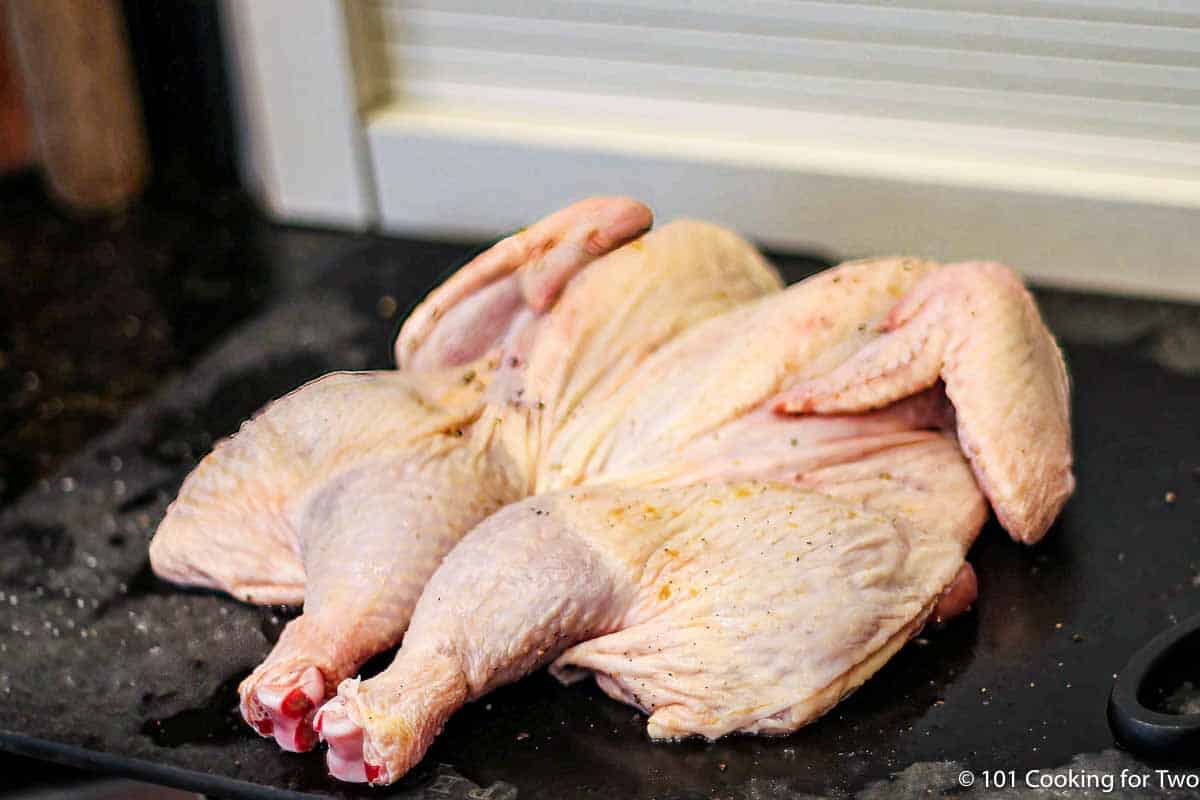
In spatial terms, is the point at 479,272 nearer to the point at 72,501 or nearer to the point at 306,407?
the point at 306,407

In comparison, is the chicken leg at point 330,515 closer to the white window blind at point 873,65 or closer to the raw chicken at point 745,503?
the raw chicken at point 745,503

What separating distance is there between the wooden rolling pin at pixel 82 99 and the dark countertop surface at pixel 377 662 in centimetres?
61

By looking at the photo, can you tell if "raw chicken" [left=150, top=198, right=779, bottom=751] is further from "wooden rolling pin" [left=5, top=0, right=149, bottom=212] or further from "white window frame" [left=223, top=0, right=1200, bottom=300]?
"wooden rolling pin" [left=5, top=0, right=149, bottom=212]

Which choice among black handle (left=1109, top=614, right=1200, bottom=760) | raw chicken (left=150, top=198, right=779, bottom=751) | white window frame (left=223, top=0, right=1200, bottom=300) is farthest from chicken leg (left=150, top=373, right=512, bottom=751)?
white window frame (left=223, top=0, right=1200, bottom=300)

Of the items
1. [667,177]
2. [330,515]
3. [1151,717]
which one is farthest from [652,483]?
[667,177]

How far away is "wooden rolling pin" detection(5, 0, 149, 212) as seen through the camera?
336 cm

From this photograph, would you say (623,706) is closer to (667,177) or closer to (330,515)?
(330,515)

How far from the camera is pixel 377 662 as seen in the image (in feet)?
6.41

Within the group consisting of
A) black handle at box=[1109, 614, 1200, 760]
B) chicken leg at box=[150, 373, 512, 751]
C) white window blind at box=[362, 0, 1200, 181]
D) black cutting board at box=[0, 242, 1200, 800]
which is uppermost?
white window blind at box=[362, 0, 1200, 181]

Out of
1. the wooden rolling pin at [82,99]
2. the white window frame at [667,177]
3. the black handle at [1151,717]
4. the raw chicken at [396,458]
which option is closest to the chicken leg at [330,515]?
the raw chicken at [396,458]

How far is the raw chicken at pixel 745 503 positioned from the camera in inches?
69.6

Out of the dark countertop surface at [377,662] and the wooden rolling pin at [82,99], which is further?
the wooden rolling pin at [82,99]

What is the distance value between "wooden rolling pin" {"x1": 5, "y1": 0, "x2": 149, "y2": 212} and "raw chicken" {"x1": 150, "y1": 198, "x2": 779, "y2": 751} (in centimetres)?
168

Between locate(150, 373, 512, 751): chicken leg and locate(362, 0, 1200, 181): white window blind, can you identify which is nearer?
locate(150, 373, 512, 751): chicken leg
